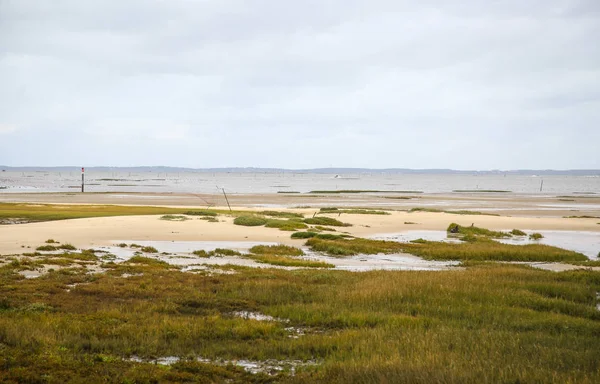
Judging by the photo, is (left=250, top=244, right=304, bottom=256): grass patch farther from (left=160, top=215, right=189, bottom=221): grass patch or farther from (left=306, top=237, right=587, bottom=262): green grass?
(left=160, top=215, right=189, bottom=221): grass patch

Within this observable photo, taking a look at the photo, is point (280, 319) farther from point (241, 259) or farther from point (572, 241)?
point (572, 241)

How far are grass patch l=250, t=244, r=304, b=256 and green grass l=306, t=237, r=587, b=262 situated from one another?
176 centimetres

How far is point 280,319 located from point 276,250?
633 inches

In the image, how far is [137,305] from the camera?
13719mm

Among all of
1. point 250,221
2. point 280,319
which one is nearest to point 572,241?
point 250,221

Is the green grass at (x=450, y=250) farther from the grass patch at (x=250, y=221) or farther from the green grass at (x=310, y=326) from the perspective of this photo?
the grass patch at (x=250, y=221)

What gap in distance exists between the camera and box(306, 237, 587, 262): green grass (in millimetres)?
28781

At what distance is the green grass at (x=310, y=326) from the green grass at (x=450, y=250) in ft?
28.8

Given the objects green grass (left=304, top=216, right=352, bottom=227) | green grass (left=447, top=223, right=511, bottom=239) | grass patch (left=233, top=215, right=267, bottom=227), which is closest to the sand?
grass patch (left=233, top=215, right=267, bottom=227)

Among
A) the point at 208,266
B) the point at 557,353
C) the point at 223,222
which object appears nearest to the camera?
the point at 557,353

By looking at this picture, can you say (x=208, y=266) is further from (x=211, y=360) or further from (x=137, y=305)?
(x=211, y=360)

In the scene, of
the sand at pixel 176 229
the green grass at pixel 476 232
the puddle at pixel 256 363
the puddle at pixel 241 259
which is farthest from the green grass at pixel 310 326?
the green grass at pixel 476 232

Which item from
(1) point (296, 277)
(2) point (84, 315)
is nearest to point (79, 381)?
(2) point (84, 315)

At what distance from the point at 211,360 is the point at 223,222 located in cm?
3419
